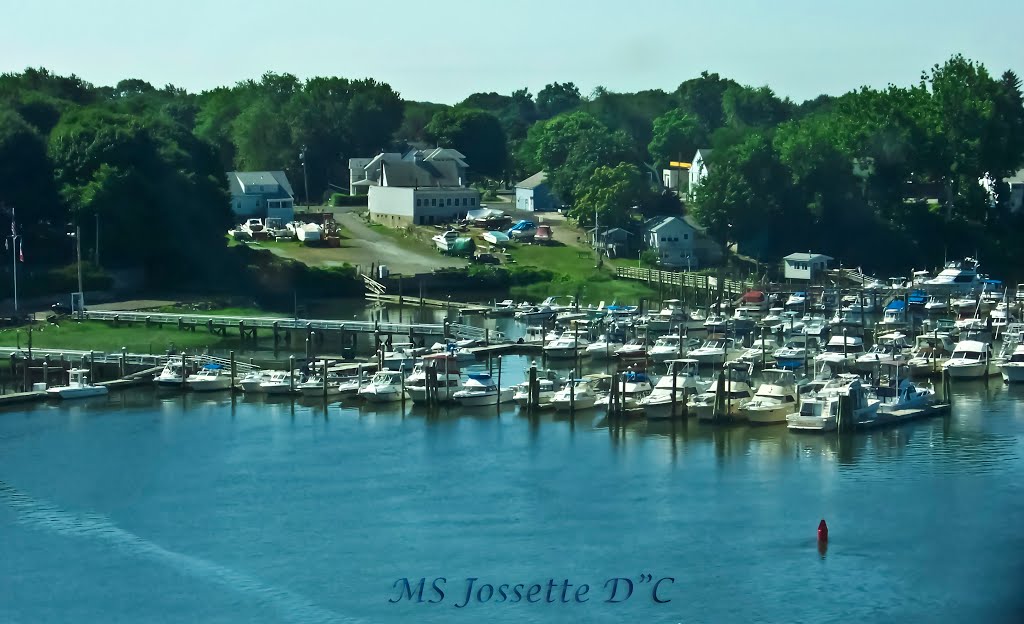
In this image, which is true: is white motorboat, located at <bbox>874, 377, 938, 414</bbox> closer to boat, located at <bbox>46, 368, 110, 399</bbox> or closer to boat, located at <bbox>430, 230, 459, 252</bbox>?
boat, located at <bbox>46, 368, 110, 399</bbox>

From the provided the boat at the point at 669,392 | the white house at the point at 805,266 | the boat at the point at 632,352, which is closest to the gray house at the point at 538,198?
the white house at the point at 805,266

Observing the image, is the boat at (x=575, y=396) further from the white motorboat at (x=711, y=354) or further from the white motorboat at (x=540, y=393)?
the white motorboat at (x=711, y=354)

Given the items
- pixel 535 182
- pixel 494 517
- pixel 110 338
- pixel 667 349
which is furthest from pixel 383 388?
pixel 535 182

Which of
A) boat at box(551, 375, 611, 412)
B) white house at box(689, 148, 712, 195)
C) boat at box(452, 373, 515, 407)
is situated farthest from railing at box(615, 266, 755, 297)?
boat at box(551, 375, 611, 412)

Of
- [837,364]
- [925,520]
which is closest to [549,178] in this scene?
[837,364]

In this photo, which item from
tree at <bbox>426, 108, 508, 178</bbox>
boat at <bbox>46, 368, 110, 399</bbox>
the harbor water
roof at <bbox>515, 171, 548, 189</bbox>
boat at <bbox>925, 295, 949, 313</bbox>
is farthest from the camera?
tree at <bbox>426, 108, 508, 178</bbox>

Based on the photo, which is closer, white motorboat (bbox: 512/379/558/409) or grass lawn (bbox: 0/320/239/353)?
white motorboat (bbox: 512/379/558/409)
